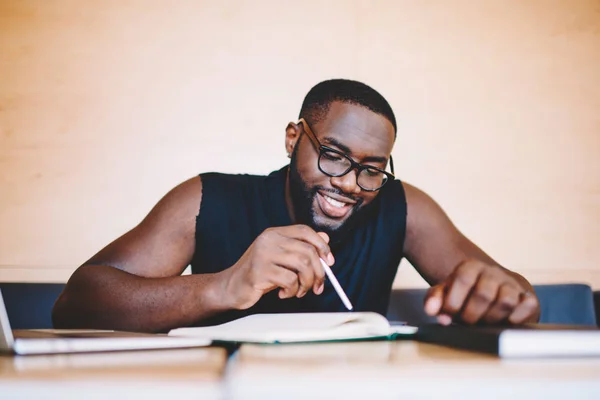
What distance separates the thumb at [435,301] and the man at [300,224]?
0.42 meters

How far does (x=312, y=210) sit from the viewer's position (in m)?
1.63

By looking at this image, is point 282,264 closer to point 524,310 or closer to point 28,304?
point 524,310

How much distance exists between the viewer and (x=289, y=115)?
7.36ft

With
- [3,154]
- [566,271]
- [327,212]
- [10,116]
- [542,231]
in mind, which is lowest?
[566,271]

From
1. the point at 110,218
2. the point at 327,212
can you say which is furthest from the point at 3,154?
the point at 327,212

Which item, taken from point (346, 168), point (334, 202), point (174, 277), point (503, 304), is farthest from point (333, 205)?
point (503, 304)

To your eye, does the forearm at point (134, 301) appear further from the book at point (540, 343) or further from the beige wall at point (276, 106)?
the beige wall at point (276, 106)

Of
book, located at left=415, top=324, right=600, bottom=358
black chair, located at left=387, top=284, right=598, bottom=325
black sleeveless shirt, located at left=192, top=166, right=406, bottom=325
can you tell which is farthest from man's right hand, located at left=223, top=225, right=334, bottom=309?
black chair, located at left=387, top=284, right=598, bottom=325

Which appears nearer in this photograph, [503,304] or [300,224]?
[503,304]

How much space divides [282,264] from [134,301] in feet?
1.51

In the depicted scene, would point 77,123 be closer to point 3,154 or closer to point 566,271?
point 3,154

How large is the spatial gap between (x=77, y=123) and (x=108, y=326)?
1235mm

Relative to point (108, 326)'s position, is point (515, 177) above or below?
above

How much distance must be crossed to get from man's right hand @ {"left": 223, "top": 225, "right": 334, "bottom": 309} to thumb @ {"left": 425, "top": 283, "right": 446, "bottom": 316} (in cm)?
21
